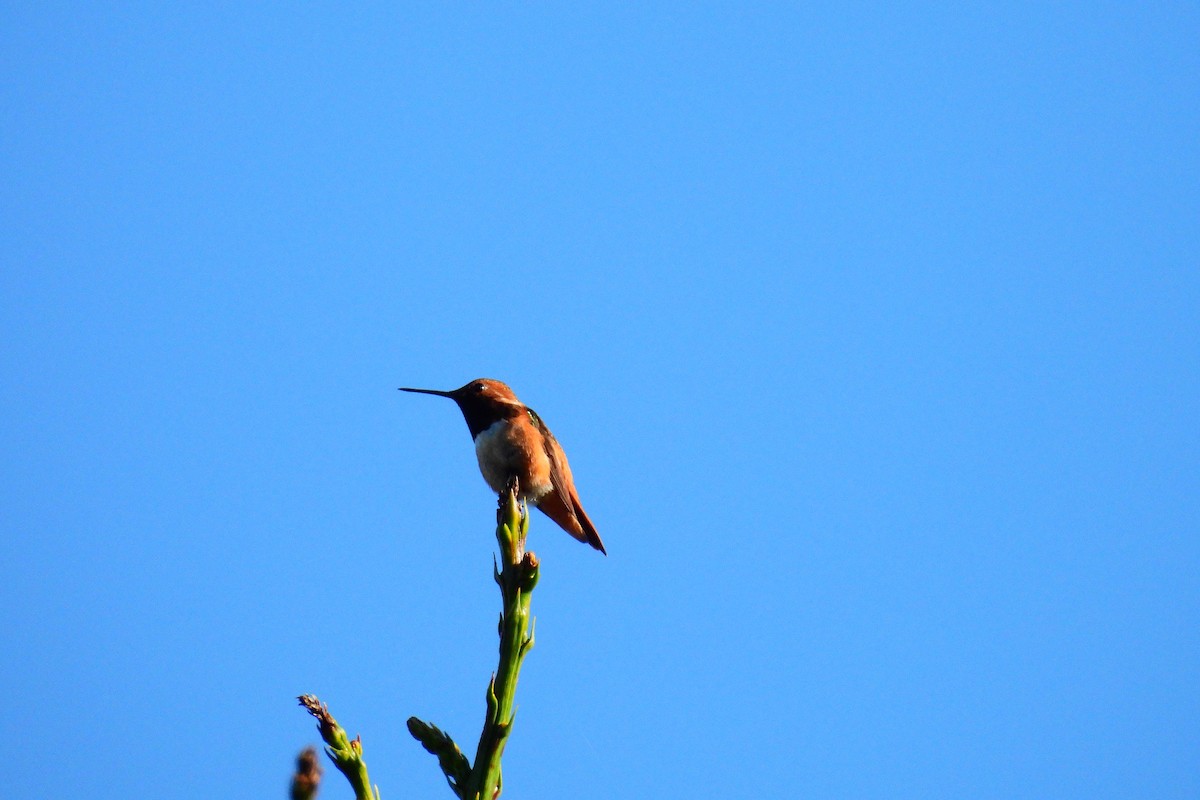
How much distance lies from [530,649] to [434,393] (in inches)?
203

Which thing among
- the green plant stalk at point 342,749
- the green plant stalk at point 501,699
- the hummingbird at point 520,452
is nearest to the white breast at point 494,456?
the hummingbird at point 520,452

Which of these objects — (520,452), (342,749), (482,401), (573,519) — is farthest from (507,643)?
(482,401)

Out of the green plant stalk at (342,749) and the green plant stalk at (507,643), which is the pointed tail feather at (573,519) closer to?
the green plant stalk at (507,643)

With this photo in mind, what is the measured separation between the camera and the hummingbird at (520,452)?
289 inches

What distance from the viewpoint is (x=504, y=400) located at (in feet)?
26.0

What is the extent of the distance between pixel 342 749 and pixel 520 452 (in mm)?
4553

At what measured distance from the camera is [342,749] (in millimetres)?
2807

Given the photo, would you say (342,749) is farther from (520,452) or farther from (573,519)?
(573,519)

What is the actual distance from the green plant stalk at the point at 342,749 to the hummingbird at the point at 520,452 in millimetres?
4375

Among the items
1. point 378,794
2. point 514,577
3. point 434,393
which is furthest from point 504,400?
point 378,794

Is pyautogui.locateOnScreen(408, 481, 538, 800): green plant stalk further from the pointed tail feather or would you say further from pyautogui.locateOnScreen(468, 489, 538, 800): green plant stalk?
the pointed tail feather

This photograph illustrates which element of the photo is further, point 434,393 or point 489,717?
point 434,393

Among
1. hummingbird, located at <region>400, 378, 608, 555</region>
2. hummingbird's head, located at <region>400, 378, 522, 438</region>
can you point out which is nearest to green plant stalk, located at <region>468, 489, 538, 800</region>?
hummingbird, located at <region>400, 378, 608, 555</region>

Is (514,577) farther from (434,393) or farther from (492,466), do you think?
(434,393)
